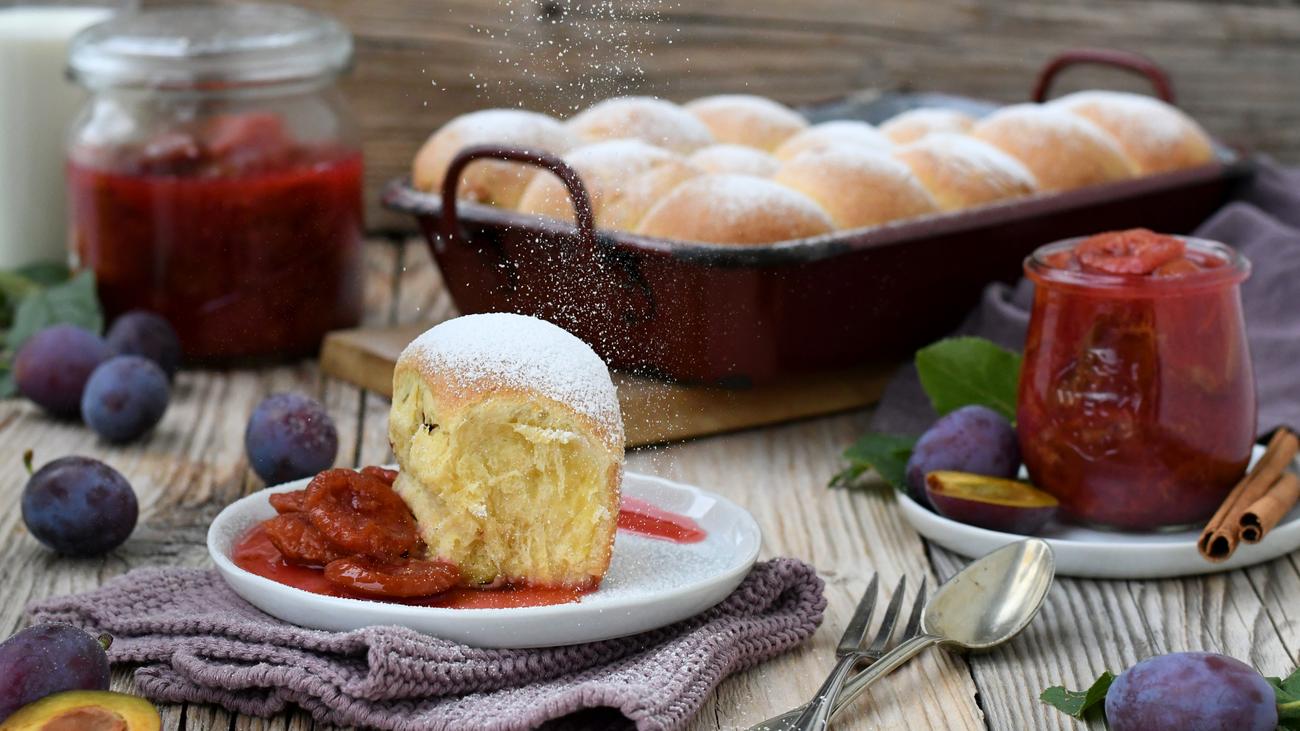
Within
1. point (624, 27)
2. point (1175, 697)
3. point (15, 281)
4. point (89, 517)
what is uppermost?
point (624, 27)

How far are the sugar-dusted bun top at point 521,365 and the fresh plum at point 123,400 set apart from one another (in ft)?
2.15

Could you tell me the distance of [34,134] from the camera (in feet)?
7.09

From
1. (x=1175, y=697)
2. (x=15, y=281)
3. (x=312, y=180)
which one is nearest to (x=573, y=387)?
(x=1175, y=697)

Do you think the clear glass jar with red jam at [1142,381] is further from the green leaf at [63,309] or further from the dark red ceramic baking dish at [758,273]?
the green leaf at [63,309]

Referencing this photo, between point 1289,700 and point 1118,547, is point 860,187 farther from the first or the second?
point 1289,700

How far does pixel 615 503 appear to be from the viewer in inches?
42.2

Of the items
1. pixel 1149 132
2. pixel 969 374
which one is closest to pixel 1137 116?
pixel 1149 132

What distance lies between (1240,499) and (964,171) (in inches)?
24.5

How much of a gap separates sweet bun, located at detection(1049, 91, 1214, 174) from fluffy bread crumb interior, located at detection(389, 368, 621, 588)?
115cm

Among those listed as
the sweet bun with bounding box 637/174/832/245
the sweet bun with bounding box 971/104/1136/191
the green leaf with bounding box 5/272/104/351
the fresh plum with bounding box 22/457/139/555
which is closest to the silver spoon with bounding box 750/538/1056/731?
the sweet bun with bounding box 637/174/832/245

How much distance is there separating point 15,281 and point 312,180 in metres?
0.50

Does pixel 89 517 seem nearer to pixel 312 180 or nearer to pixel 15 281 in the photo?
pixel 312 180

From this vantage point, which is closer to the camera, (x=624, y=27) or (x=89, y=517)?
(x=624, y=27)

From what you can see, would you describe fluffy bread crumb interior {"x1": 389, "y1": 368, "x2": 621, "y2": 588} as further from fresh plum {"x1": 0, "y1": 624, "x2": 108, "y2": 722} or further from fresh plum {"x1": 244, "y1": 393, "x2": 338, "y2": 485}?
fresh plum {"x1": 244, "y1": 393, "x2": 338, "y2": 485}
